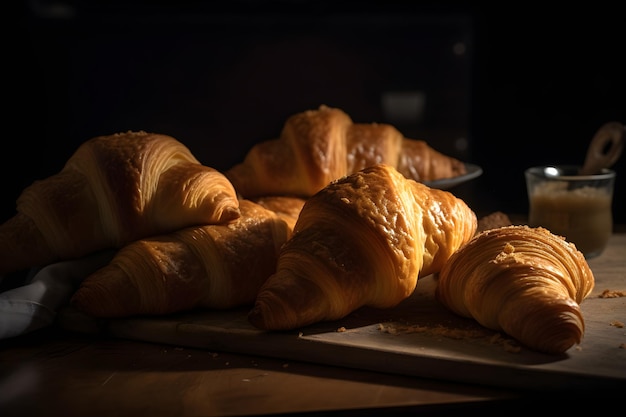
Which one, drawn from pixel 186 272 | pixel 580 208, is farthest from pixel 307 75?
pixel 186 272

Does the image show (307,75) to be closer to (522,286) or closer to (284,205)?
(284,205)

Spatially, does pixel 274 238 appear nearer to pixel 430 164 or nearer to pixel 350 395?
pixel 350 395

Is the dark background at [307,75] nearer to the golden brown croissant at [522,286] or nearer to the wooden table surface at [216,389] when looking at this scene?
the golden brown croissant at [522,286]

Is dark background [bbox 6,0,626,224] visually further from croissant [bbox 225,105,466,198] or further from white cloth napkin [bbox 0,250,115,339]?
white cloth napkin [bbox 0,250,115,339]

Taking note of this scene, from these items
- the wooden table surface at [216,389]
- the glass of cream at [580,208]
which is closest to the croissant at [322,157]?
the glass of cream at [580,208]

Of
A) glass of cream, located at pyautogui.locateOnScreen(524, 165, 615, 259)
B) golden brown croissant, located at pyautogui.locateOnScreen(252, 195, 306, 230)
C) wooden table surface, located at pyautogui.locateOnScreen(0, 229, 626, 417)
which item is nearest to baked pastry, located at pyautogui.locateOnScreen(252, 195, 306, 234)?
golden brown croissant, located at pyautogui.locateOnScreen(252, 195, 306, 230)

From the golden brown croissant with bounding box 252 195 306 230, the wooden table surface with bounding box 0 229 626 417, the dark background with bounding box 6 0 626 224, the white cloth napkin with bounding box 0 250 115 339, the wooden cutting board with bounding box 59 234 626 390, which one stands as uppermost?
the dark background with bounding box 6 0 626 224
